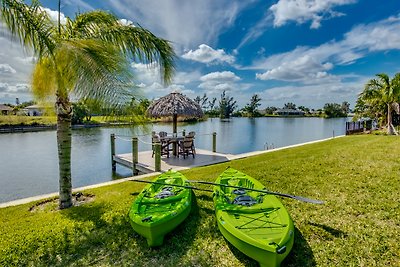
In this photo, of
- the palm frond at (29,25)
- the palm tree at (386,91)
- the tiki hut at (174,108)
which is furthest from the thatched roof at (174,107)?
the palm tree at (386,91)

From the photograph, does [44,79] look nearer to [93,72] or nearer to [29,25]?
[29,25]

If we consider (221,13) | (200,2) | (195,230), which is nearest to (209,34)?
(221,13)

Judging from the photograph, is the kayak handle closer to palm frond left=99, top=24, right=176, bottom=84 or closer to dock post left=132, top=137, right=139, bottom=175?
palm frond left=99, top=24, right=176, bottom=84

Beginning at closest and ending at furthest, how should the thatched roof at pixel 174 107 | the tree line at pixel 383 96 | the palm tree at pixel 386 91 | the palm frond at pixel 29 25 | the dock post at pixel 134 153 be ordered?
the palm frond at pixel 29 25, the dock post at pixel 134 153, the thatched roof at pixel 174 107, the palm tree at pixel 386 91, the tree line at pixel 383 96

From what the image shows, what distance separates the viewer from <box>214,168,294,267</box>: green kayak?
264 centimetres

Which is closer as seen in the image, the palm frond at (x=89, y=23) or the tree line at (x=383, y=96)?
the palm frond at (x=89, y=23)

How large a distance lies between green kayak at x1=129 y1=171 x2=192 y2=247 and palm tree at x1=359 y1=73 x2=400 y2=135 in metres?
17.2

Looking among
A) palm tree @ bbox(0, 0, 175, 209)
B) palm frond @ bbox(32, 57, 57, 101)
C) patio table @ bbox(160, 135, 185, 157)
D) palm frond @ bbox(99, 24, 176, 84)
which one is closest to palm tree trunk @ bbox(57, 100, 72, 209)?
palm tree @ bbox(0, 0, 175, 209)

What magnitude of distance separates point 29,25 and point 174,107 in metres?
6.61

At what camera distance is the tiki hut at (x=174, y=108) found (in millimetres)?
9898

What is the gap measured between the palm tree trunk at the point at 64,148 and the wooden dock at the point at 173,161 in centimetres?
387

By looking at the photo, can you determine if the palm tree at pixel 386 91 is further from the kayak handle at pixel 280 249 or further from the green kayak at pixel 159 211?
the kayak handle at pixel 280 249

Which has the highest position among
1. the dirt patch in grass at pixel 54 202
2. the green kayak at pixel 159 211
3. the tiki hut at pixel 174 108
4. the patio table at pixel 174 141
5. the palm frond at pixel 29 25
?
the palm frond at pixel 29 25

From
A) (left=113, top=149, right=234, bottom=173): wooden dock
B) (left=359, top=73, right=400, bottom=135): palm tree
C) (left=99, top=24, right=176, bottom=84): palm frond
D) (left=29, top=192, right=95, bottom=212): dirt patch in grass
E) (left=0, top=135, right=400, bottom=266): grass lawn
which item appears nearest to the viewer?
(left=0, top=135, right=400, bottom=266): grass lawn
